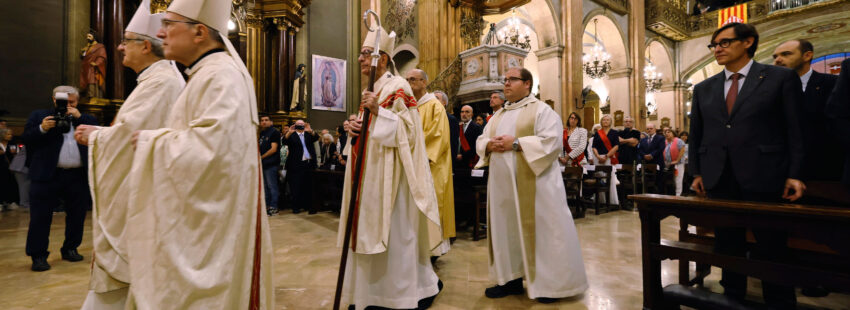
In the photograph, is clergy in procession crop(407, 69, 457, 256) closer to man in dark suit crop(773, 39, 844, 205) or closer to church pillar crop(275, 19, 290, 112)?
man in dark suit crop(773, 39, 844, 205)

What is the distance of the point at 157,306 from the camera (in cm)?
142

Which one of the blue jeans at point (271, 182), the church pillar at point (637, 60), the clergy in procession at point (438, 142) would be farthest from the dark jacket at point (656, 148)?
the church pillar at point (637, 60)

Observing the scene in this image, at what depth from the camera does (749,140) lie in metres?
2.30

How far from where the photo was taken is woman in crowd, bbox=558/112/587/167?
22.7ft

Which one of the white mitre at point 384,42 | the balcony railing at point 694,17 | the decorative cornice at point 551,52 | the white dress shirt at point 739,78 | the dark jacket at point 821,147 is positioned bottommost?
the dark jacket at point 821,147

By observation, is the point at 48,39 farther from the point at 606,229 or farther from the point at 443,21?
the point at 606,229

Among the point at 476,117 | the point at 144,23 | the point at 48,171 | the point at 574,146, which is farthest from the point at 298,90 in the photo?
the point at 144,23

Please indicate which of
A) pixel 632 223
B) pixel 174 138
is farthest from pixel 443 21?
pixel 174 138

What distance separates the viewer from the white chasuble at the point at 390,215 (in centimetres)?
247

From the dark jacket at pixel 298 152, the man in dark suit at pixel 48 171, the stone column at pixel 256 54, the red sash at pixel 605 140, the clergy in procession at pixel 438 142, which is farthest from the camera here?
the stone column at pixel 256 54

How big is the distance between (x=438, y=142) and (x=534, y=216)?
1.11 m

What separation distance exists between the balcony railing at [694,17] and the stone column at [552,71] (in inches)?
303

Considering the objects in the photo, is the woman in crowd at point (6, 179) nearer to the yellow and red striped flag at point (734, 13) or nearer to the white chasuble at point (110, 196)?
the white chasuble at point (110, 196)

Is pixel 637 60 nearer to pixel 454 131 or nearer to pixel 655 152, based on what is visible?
pixel 655 152
